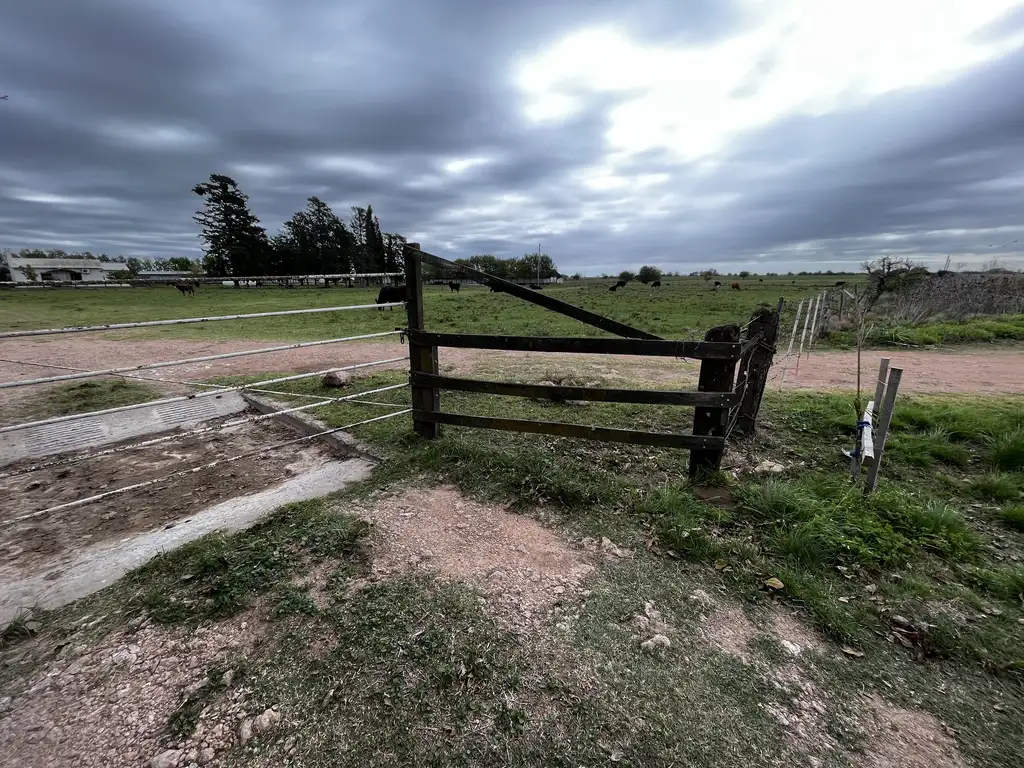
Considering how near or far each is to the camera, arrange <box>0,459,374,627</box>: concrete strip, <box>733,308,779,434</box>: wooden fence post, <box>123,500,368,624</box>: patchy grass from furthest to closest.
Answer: <box>733,308,779,434</box>: wooden fence post
<box>0,459,374,627</box>: concrete strip
<box>123,500,368,624</box>: patchy grass

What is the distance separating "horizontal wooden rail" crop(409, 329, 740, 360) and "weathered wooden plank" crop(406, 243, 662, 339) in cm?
16

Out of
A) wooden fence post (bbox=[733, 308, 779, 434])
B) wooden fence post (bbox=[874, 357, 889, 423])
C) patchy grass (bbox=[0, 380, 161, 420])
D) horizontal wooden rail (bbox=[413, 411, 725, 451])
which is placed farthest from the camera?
patchy grass (bbox=[0, 380, 161, 420])

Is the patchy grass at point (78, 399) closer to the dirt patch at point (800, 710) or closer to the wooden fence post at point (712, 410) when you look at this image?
the wooden fence post at point (712, 410)

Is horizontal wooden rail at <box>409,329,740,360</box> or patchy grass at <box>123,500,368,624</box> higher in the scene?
horizontal wooden rail at <box>409,329,740,360</box>

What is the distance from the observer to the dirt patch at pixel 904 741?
5.15 feet

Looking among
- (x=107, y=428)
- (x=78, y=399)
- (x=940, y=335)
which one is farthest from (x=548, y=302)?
(x=940, y=335)

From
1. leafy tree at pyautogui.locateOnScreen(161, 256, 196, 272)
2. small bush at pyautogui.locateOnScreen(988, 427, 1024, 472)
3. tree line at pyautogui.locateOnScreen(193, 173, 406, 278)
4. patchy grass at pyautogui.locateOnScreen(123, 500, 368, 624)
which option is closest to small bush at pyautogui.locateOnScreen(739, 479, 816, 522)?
Result: small bush at pyautogui.locateOnScreen(988, 427, 1024, 472)

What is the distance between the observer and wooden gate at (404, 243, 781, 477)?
3225 millimetres

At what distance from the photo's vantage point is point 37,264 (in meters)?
73.3

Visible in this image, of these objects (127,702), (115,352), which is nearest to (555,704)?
(127,702)

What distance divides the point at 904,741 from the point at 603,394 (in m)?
2.34

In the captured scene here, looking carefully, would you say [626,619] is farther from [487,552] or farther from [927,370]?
[927,370]

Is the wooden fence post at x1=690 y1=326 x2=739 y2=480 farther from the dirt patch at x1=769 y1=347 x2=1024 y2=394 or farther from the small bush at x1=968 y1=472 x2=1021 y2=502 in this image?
the dirt patch at x1=769 y1=347 x2=1024 y2=394

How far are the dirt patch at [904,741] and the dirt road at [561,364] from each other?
581 cm
